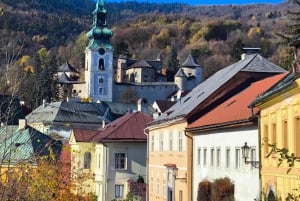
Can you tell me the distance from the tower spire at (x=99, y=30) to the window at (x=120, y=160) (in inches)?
3453

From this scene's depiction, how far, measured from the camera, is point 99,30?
135m

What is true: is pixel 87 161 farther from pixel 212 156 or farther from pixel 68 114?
pixel 68 114

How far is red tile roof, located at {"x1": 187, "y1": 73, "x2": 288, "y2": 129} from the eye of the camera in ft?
80.9

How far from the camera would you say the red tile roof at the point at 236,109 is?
80.9 feet

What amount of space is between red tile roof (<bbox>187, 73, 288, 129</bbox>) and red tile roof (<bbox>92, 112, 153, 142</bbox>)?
1458cm

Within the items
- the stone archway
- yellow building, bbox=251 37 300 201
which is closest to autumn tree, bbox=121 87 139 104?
yellow building, bbox=251 37 300 201

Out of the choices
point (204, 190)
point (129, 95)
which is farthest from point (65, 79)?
point (204, 190)

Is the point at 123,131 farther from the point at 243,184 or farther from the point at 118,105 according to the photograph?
the point at 118,105

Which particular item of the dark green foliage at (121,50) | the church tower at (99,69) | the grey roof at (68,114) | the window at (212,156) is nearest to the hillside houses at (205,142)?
the window at (212,156)

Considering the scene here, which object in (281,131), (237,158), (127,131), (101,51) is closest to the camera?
(281,131)

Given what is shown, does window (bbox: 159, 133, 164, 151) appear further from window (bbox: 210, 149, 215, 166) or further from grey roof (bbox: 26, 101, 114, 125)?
grey roof (bbox: 26, 101, 114, 125)

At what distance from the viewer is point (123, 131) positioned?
46406 mm

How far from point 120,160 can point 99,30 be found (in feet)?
300

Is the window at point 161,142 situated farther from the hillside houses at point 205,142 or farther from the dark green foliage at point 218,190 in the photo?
the dark green foliage at point 218,190
